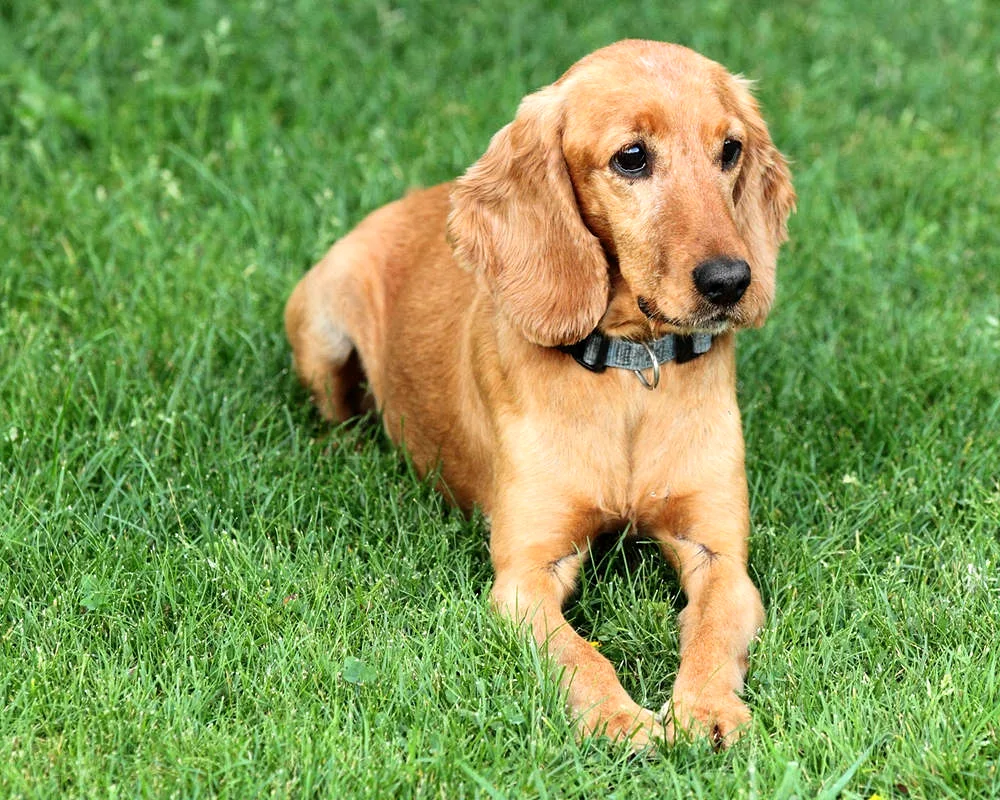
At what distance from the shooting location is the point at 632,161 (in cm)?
335

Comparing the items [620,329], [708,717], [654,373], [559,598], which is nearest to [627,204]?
[620,329]

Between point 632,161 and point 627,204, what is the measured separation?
0.33 feet

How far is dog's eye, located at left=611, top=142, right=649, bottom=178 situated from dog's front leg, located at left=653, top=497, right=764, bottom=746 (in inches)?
32.8

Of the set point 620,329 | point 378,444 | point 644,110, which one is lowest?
point 378,444

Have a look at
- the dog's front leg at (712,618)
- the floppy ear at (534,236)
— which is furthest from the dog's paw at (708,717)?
the floppy ear at (534,236)

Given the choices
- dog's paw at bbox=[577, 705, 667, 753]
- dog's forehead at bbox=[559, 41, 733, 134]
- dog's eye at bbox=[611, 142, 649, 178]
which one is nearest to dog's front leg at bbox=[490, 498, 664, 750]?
dog's paw at bbox=[577, 705, 667, 753]

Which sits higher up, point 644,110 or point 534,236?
point 644,110

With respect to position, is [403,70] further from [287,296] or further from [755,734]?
[755,734]

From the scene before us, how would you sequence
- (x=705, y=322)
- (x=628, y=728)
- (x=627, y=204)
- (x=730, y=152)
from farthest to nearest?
(x=730, y=152) < (x=627, y=204) < (x=705, y=322) < (x=628, y=728)

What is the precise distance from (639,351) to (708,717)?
39.4 inches

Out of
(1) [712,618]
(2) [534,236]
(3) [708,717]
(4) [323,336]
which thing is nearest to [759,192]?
(2) [534,236]

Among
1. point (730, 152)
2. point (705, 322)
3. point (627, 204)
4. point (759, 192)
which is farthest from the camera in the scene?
point (759, 192)

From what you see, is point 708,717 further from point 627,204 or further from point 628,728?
point 627,204

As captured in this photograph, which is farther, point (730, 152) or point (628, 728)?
point (730, 152)
